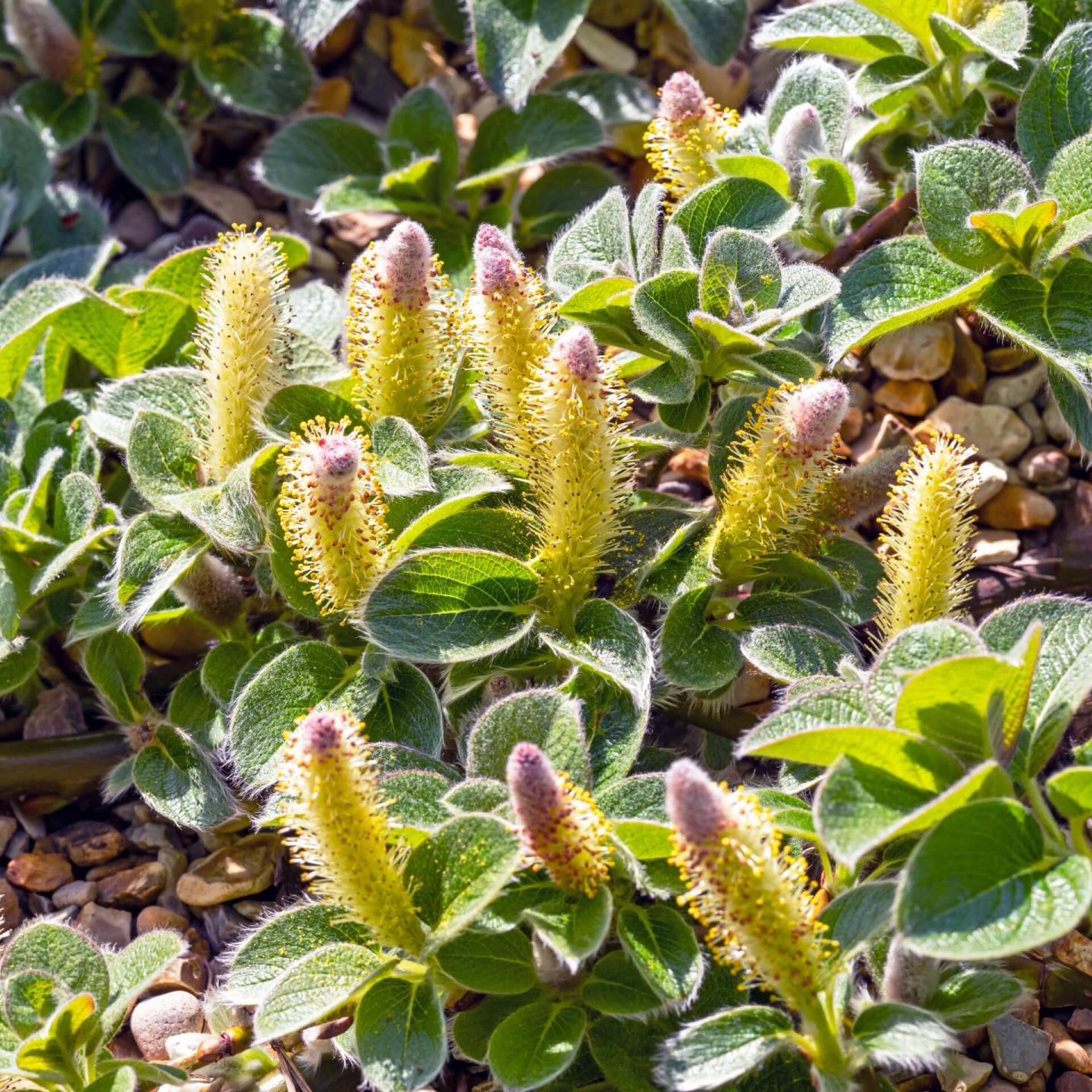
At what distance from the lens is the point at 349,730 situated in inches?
59.2

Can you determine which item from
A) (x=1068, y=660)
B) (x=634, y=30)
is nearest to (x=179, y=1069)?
(x=1068, y=660)

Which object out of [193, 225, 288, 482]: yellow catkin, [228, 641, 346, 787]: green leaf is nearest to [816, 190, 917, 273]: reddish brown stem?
[193, 225, 288, 482]: yellow catkin

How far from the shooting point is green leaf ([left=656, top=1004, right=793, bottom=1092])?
1441mm

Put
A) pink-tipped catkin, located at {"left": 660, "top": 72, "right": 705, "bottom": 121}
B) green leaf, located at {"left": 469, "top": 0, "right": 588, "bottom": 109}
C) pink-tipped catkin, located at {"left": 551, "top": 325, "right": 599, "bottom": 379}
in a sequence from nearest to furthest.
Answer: pink-tipped catkin, located at {"left": 551, "top": 325, "right": 599, "bottom": 379}, pink-tipped catkin, located at {"left": 660, "top": 72, "right": 705, "bottom": 121}, green leaf, located at {"left": 469, "top": 0, "right": 588, "bottom": 109}

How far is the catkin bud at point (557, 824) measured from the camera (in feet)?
4.59

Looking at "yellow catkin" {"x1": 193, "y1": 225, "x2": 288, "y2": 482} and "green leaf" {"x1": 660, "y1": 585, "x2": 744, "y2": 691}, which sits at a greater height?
"yellow catkin" {"x1": 193, "y1": 225, "x2": 288, "y2": 482}

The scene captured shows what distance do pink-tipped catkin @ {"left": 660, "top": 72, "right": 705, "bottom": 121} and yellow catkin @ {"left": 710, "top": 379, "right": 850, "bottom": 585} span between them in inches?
19.3

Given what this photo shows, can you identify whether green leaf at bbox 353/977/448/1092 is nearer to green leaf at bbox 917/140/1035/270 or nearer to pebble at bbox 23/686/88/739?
pebble at bbox 23/686/88/739

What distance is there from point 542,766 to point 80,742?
1.14 meters

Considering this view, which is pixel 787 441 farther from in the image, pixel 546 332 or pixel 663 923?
pixel 663 923

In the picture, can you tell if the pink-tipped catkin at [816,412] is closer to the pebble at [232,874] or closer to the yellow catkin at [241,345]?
the yellow catkin at [241,345]

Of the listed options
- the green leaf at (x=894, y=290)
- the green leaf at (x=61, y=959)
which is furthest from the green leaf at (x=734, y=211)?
the green leaf at (x=61, y=959)

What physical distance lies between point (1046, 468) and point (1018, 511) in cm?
10

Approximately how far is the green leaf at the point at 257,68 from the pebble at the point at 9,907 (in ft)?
5.51
